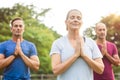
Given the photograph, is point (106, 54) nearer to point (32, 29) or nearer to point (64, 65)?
point (64, 65)

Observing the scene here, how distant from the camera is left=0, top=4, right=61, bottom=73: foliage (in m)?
33.9

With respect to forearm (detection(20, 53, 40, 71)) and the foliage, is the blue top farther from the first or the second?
the foliage

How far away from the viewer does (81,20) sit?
5051mm

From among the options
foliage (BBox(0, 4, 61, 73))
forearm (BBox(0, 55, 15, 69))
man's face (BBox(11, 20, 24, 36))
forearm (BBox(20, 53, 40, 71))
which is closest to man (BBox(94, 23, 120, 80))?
forearm (BBox(20, 53, 40, 71))

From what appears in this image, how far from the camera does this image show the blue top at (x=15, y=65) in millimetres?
6340

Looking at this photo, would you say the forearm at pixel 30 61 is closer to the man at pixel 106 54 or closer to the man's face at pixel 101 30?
the man at pixel 106 54

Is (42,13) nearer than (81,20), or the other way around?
(81,20)

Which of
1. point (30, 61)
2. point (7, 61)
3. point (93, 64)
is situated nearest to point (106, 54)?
point (30, 61)

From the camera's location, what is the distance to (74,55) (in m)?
4.88

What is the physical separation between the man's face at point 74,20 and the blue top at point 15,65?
156cm

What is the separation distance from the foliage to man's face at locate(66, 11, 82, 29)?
27876 mm

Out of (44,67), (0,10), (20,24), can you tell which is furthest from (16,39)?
(0,10)

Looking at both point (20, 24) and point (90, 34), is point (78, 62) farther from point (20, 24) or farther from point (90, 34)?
point (90, 34)

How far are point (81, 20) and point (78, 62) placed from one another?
52 cm
